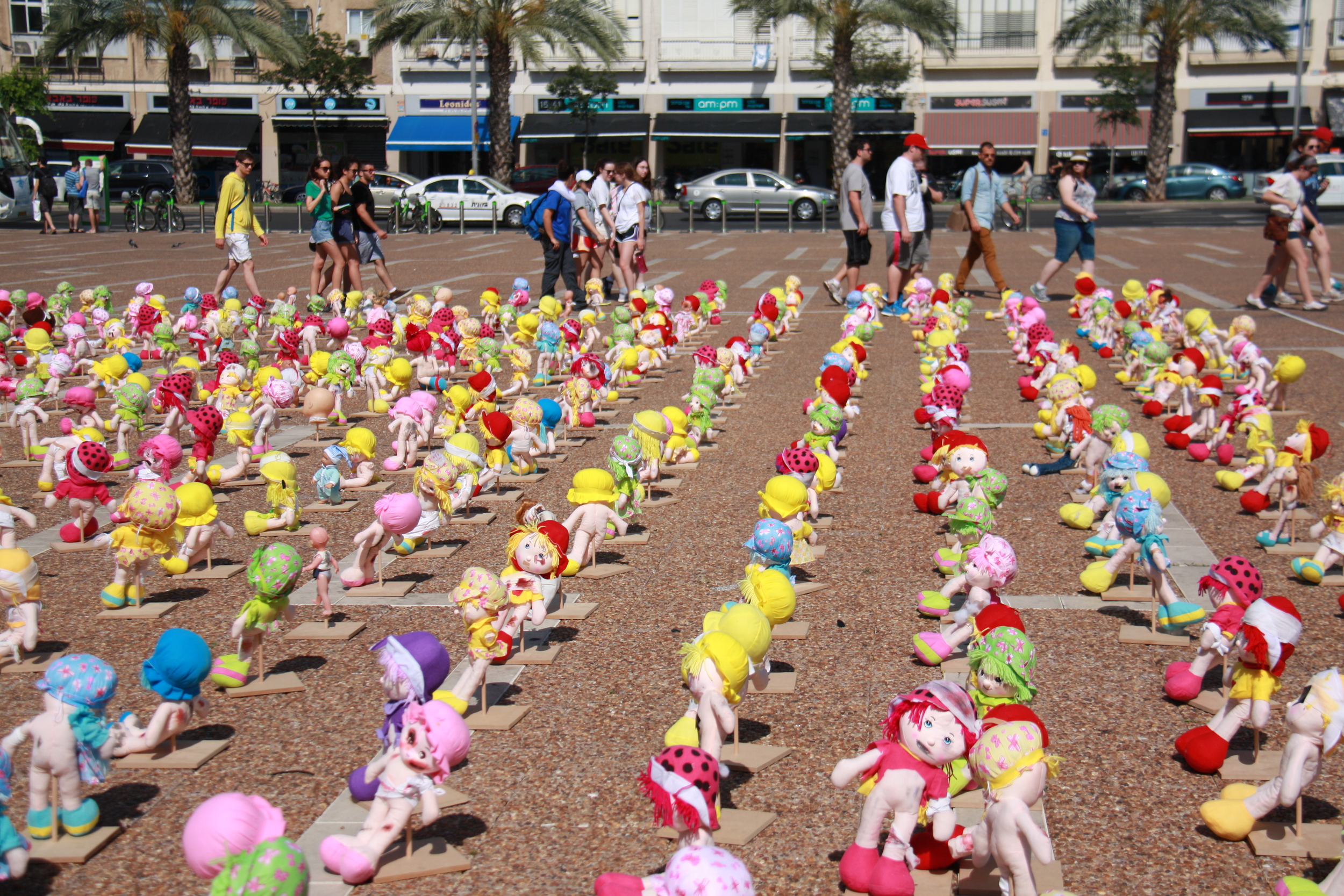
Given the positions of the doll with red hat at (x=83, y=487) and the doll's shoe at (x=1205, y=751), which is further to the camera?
the doll with red hat at (x=83, y=487)

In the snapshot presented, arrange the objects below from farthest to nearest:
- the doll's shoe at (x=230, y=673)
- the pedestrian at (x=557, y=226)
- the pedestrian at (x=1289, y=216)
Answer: the pedestrian at (x=557, y=226), the pedestrian at (x=1289, y=216), the doll's shoe at (x=230, y=673)

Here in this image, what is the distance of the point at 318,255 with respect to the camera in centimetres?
1464

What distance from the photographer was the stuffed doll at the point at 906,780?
3283 millimetres

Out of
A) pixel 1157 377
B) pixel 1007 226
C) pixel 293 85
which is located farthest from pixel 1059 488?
pixel 293 85

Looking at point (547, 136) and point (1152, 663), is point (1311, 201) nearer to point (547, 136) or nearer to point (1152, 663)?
point (1152, 663)

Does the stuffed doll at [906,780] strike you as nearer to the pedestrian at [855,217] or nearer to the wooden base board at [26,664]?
the wooden base board at [26,664]

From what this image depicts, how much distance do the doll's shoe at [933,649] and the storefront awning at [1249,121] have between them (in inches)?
2004

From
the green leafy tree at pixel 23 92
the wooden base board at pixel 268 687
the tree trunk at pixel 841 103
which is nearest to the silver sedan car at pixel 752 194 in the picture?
the tree trunk at pixel 841 103

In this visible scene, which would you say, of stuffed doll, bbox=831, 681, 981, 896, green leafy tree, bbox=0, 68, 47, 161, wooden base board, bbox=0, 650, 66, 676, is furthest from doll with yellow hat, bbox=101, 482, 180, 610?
green leafy tree, bbox=0, 68, 47, 161

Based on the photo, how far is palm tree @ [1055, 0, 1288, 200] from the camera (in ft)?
135

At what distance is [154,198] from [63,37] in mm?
10039

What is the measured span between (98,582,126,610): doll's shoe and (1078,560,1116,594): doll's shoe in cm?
425

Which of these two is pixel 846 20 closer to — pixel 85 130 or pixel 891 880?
pixel 85 130

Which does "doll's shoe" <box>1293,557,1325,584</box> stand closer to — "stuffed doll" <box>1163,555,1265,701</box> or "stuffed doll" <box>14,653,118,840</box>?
"stuffed doll" <box>1163,555,1265,701</box>
